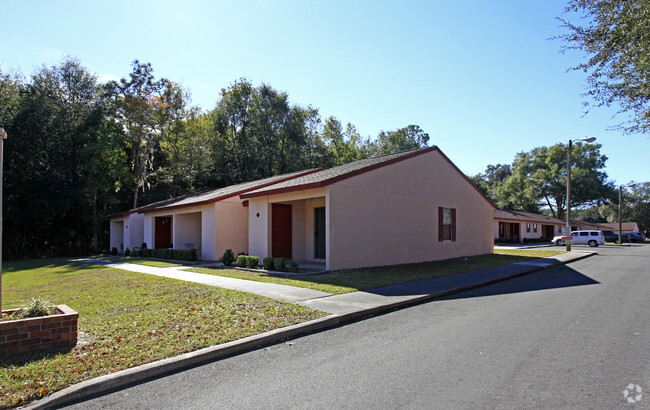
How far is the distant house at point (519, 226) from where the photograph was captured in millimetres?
39469

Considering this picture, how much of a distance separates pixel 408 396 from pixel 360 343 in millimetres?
1786

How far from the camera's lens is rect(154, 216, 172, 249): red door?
2374cm

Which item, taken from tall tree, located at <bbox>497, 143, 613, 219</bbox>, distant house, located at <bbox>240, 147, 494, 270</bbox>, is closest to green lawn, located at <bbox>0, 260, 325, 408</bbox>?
distant house, located at <bbox>240, 147, 494, 270</bbox>

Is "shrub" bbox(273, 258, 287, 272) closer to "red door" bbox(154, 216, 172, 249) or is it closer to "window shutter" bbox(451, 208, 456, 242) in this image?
"window shutter" bbox(451, 208, 456, 242)

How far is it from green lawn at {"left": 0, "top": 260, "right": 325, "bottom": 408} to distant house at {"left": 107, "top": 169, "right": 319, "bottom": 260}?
729cm

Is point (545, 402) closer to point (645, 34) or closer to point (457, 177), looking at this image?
point (645, 34)

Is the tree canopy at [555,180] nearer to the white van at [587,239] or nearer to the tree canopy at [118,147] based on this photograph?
the white van at [587,239]

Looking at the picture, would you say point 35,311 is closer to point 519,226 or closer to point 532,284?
point 532,284

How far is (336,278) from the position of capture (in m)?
11.0

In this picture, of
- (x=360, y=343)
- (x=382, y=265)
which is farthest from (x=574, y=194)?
(x=360, y=343)

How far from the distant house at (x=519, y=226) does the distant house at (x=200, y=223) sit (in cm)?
2687

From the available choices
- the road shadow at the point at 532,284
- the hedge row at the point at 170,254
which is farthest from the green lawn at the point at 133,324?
the hedge row at the point at 170,254

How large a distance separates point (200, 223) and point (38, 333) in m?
17.7

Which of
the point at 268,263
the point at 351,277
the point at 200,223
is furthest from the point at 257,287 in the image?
the point at 200,223
